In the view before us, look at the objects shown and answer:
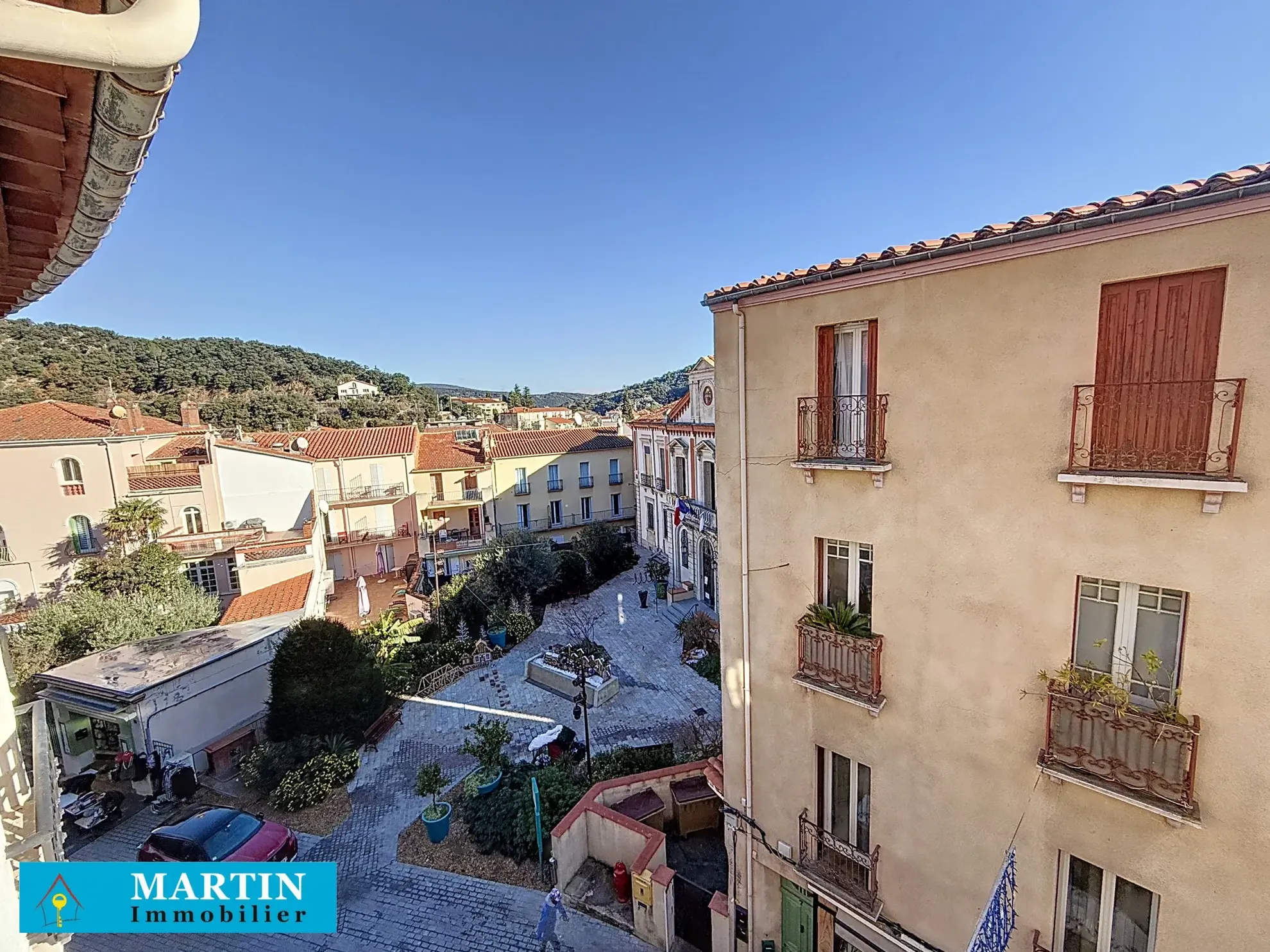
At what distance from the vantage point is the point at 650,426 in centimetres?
3148

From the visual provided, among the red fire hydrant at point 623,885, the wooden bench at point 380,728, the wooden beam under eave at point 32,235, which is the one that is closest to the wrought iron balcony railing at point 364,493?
the wooden bench at point 380,728

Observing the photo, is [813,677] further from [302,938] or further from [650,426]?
[650,426]

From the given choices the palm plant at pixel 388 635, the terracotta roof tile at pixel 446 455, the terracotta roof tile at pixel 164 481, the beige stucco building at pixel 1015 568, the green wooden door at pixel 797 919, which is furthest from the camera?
the terracotta roof tile at pixel 446 455

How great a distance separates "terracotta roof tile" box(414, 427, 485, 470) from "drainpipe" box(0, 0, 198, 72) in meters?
35.2

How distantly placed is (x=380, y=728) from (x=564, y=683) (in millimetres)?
5661

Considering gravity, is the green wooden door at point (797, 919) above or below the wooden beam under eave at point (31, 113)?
below

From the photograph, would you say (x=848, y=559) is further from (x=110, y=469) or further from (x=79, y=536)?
(x=79, y=536)

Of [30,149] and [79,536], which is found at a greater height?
[30,149]

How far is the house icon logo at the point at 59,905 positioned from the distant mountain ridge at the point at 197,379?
53.4m

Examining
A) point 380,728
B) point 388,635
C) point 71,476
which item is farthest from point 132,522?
point 380,728

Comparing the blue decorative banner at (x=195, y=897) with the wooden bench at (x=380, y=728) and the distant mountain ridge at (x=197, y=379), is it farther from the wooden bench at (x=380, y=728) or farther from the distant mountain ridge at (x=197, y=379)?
the distant mountain ridge at (x=197, y=379)

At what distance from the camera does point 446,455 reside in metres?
36.9

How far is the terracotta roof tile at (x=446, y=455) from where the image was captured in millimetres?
35469

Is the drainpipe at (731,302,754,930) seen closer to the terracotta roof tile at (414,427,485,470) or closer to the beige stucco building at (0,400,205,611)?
the terracotta roof tile at (414,427,485,470)
